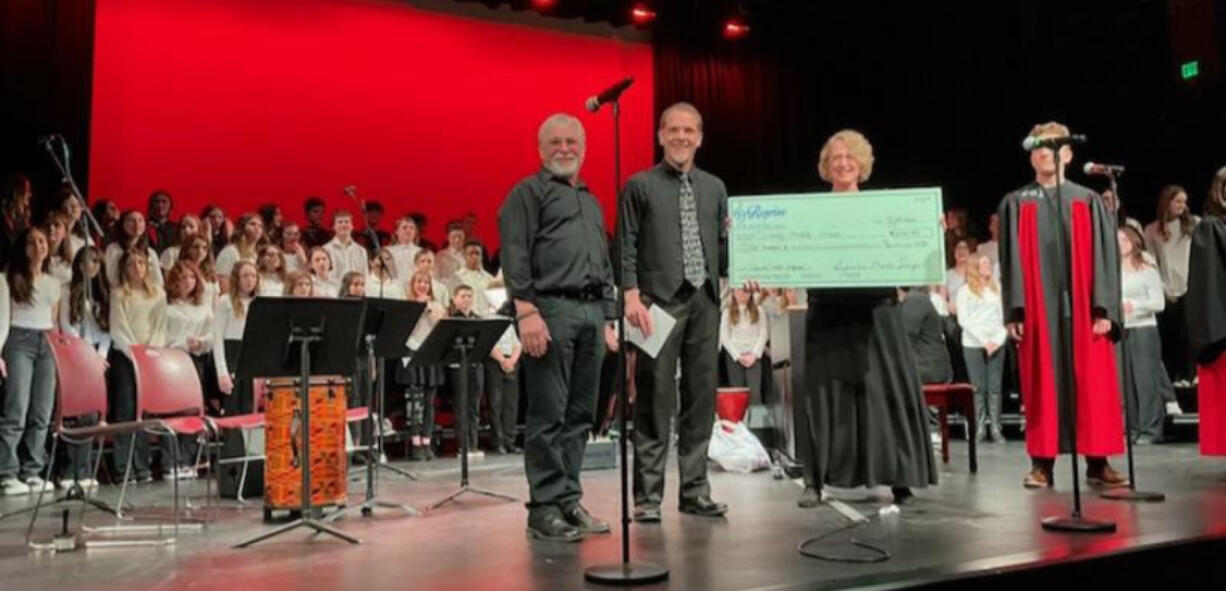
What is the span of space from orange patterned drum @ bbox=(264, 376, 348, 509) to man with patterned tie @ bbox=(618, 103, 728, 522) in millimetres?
1581

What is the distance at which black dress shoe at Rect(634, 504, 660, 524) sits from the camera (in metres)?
5.01

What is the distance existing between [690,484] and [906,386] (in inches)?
44.3

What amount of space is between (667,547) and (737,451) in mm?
3314

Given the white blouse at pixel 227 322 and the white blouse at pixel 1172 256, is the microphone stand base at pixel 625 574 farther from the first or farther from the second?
the white blouse at pixel 1172 256

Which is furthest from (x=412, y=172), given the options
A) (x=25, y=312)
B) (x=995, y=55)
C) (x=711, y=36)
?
(x=995, y=55)

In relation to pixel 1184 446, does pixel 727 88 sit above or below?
above

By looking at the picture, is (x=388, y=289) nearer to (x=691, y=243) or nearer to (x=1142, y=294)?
(x=691, y=243)

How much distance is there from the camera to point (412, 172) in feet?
41.7

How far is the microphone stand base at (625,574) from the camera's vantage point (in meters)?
3.58

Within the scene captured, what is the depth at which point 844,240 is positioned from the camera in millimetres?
4797

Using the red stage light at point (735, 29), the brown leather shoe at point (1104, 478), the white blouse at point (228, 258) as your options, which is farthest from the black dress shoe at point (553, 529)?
the red stage light at point (735, 29)

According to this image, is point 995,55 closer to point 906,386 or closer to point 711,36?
point 711,36

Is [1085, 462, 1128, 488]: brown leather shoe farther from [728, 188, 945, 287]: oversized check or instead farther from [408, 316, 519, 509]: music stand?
[408, 316, 519, 509]: music stand

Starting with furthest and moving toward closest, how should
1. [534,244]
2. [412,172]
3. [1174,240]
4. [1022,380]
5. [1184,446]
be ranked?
1. [412,172]
2. [1174,240]
3. [1184,446]
4. [1022,380]
5. [534,244]
